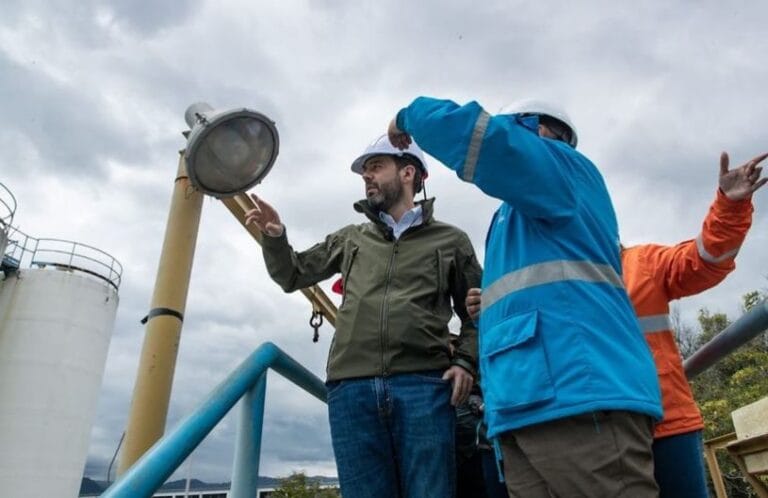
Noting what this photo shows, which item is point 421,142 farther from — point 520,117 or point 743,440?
point 743,440

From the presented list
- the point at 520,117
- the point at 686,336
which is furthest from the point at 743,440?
the point at 686,336

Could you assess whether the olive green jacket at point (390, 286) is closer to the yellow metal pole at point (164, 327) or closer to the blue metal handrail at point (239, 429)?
the blue metal handrail at point (239, 429)

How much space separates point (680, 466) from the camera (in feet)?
6.11

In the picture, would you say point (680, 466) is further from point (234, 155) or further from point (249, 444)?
point (234, 155)

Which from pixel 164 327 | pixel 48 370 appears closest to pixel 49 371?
pixel 48 370

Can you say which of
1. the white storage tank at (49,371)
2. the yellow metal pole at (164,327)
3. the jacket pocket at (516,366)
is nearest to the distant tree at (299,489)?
the white storage tank at (49,371)

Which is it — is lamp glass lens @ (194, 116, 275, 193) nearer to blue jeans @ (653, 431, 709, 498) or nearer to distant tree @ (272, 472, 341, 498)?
blue jeans @ (653, 431, 709, 498)

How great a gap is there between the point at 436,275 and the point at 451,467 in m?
0.67

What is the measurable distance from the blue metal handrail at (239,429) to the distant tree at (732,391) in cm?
877

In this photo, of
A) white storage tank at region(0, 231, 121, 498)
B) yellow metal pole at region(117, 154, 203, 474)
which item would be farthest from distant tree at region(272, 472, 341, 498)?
yellow metal pole at region(117, 154, 203, 474)

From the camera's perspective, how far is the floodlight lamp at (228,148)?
2.12 metres

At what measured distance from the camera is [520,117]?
1489 mm

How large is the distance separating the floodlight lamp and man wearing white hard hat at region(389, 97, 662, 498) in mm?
882

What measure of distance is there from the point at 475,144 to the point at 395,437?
1026 mm
